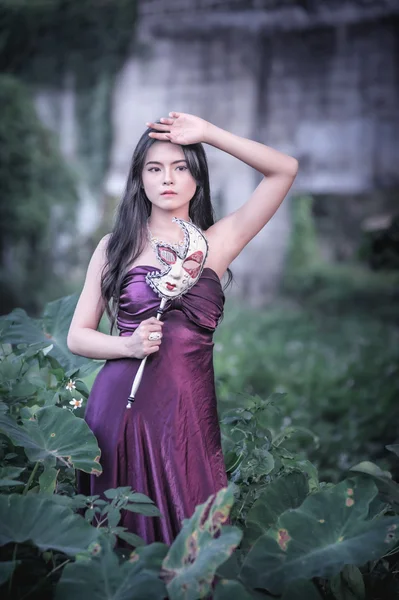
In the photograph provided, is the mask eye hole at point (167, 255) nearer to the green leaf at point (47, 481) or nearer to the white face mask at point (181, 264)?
the white face mask at point (181, 264)

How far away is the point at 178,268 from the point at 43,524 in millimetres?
651

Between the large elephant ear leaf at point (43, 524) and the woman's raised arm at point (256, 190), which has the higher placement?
the woman's raised arm at point (256, 190)

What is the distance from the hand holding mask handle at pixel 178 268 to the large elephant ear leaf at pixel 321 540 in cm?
46

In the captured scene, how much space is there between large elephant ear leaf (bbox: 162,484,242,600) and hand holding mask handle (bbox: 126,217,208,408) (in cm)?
37

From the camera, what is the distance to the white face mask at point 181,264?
1990mm

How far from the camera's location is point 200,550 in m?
1.67

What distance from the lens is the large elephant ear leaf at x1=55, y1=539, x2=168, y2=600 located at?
169 centimetres

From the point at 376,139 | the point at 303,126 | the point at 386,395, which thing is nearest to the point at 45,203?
the point at 303,126

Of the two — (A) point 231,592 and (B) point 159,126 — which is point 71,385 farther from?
(A) point 231,592

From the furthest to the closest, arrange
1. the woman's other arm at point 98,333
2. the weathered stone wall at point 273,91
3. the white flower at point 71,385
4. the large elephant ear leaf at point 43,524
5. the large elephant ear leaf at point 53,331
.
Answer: the weathered stone wall at point 273,91 < the large elephant ear leaf at point 53,331 < the white flower at point 71,385 < the woman's other arm at point 98,333 < the large elephant ear leaf at point 43,524

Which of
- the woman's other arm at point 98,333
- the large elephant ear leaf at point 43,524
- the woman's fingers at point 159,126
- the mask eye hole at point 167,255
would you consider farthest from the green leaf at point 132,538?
the woman's fingers at point 159,126

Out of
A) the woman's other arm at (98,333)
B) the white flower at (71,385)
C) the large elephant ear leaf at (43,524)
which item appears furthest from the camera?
the white flower at (71,385)

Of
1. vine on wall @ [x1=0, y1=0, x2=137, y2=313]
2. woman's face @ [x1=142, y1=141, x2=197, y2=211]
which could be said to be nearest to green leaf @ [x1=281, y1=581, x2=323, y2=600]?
woman's face @ [x1=142, y1=141, x2=197, y2=211]

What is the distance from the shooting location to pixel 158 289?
2012mm
